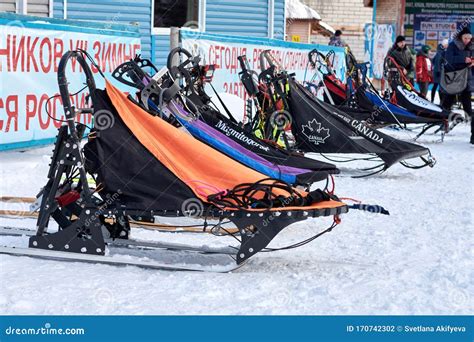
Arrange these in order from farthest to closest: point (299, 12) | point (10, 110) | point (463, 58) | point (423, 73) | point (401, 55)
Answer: point (299, 12), point (423, 73), point (401, 55), point (463, 58), point (10, 110)

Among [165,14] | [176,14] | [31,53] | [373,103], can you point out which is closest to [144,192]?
[31,53]

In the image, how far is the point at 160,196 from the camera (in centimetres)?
469

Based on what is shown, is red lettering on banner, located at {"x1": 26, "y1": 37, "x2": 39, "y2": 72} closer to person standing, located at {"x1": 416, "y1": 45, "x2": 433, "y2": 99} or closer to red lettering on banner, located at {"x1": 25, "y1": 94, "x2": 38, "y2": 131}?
red lettering on banner, located at {"x1": 25, "y1": 94, "x2": 38, "y2": 131}

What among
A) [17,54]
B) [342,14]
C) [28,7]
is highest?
[342,14]

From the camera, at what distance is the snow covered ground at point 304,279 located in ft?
12.8

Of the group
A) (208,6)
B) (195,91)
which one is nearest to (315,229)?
(195,91)

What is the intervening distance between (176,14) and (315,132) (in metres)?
7.61

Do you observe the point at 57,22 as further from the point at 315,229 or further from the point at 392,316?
the point at 392,316

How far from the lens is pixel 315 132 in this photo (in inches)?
324
